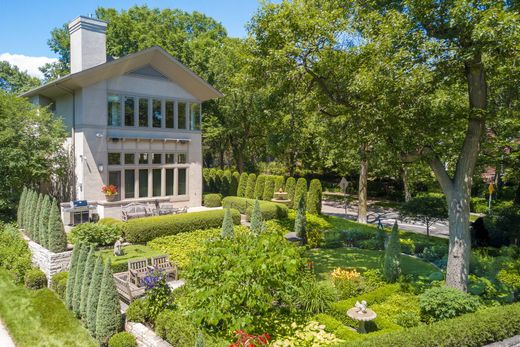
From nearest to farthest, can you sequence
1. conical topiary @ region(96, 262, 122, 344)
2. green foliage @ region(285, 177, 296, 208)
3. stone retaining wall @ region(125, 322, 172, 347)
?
stone retaining wall @ region(125, 322, 172, 347), conical topiary @ region(96, 262, 122, 344), green foliage @ region(285, 177, 296, 208)

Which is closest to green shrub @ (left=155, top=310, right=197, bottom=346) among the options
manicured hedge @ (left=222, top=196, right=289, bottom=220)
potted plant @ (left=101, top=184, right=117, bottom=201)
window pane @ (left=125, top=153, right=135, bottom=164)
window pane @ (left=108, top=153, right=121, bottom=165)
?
potted plant @ (left=101, top=184, right=117, bottom=201)

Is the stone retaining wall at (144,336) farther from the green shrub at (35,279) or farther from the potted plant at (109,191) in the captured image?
the potted plant at (109,191)

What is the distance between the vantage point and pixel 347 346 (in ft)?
25.5

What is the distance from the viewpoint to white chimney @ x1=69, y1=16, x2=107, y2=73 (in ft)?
71.5

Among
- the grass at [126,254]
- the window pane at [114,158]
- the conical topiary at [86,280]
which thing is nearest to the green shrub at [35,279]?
the grass at [126,254]

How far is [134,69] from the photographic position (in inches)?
891

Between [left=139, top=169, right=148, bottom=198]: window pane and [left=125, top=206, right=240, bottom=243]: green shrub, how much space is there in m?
4.66

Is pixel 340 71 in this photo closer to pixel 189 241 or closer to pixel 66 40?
pixel 189 241

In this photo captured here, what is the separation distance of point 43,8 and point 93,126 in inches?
277

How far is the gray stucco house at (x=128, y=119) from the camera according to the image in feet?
69.3

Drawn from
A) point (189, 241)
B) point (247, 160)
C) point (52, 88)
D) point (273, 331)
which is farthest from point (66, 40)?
point (273, 331)

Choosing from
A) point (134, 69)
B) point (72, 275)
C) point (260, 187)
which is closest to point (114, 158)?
point (134, 69)

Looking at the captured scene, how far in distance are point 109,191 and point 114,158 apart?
2.19 m

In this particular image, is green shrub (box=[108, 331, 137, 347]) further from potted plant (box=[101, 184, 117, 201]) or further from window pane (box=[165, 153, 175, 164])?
window pane (box=[165, 153, 175, 164])
